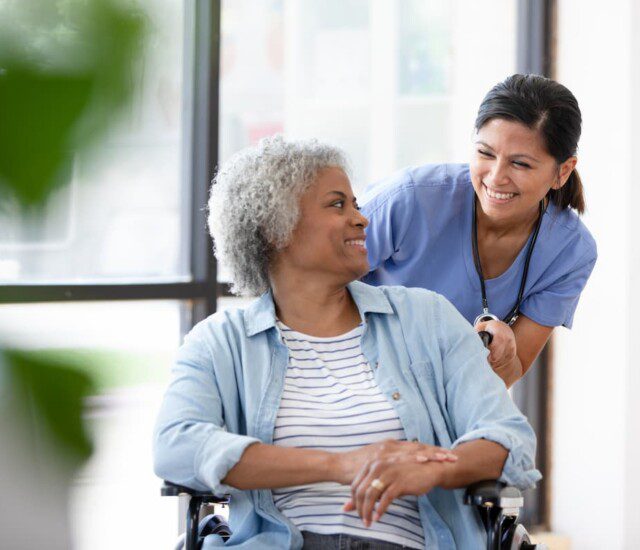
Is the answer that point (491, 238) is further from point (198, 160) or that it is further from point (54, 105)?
point (54, 105)

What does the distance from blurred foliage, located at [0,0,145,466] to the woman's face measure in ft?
4.26

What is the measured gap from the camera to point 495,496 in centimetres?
145

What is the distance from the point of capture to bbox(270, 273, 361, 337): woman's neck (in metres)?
1.75

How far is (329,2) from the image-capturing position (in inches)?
139

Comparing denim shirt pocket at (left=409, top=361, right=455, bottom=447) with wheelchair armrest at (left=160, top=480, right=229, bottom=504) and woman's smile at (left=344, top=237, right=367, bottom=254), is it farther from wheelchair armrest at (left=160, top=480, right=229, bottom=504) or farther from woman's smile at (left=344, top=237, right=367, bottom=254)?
wheelchair armrest at (left=160, top=480, right=229, bottom=504)

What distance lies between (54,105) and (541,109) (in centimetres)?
166

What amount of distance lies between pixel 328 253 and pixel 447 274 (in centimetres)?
47

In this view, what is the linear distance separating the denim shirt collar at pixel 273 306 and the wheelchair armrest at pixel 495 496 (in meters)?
0.40

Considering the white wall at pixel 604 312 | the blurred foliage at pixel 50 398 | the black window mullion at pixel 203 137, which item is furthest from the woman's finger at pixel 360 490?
the white wall at pixel 604 312

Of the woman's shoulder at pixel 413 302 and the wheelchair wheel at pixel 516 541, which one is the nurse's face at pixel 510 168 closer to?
the woman's shoulder at pixel 413 302

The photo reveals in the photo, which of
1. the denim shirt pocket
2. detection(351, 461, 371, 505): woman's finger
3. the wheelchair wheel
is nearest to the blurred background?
the denim shirt pocket

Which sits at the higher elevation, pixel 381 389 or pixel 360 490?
pixel 381 389

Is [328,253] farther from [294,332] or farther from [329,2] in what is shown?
[329,2]

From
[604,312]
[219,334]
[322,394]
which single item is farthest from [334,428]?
[604,312]
